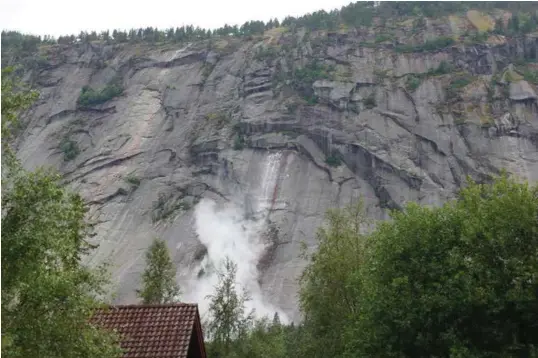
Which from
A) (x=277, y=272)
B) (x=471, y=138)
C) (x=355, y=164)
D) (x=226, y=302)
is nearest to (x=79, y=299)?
(x=226, y=302)

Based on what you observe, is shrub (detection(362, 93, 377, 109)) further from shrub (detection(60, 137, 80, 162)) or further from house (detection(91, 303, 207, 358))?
house (detection(91, 303, 207, 358))

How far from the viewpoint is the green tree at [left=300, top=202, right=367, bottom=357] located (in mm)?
27062

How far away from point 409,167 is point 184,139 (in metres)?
30.1

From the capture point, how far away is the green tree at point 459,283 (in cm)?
1870

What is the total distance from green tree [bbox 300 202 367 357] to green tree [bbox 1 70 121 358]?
14682 mm

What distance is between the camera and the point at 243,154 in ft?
273

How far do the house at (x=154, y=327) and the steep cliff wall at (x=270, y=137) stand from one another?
43.1m

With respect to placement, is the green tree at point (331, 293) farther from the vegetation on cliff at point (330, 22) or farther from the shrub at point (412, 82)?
the vegetation on cliff at point (330, 22)

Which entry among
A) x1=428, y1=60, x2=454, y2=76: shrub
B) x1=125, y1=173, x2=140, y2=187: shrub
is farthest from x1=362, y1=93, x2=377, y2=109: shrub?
x1=125, y1=173, x2=140, y2=187: shrub

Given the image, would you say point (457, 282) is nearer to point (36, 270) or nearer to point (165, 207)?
point (36, 270)

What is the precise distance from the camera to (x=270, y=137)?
84.4 m

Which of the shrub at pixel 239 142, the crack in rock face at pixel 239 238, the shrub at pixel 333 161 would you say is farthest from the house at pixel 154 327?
the shrub at pixel 239 142

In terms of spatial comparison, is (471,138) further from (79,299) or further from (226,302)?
(79,299)

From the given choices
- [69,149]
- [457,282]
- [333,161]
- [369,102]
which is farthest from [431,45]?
[457,282]
